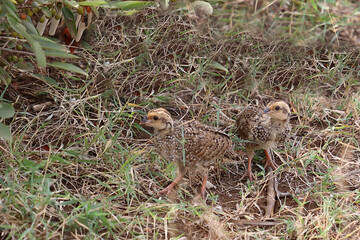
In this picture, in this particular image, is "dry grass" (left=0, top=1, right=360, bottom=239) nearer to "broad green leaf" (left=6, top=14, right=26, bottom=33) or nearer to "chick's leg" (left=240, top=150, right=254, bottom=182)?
"chick's leg" (left=240, top=150, right=254, bottom=182)

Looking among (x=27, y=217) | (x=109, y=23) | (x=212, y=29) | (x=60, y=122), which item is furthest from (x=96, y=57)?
(x=27, y=217)

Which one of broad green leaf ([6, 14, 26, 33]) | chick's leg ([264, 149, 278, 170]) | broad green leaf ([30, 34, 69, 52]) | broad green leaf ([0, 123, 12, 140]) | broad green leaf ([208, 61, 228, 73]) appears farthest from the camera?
broad green leaf ([208, 61, 228, 73])

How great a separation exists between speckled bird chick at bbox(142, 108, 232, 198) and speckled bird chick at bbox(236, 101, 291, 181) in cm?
43

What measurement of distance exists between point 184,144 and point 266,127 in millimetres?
856

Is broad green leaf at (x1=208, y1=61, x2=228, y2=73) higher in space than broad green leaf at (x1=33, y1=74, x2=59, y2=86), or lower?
lower

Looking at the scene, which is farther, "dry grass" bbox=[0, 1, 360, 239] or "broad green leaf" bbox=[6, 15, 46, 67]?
"dry grass" bbox=[0, 1, 360, 239]

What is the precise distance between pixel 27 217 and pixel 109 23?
9.55 feet

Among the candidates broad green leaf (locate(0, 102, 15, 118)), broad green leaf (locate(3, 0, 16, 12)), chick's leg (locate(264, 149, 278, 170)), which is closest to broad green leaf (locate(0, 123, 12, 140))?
broad green leaf (locate(0, 102, 15, 118))

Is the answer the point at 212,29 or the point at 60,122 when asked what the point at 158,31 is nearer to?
the point at 212,29

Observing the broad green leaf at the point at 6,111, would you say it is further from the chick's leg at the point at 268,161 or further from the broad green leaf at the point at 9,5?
the chick's leg at the point at 268,161

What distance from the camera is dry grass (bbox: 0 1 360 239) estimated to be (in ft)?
13.4

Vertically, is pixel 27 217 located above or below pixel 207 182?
above

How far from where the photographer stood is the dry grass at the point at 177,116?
408cm

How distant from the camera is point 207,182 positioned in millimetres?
4938
